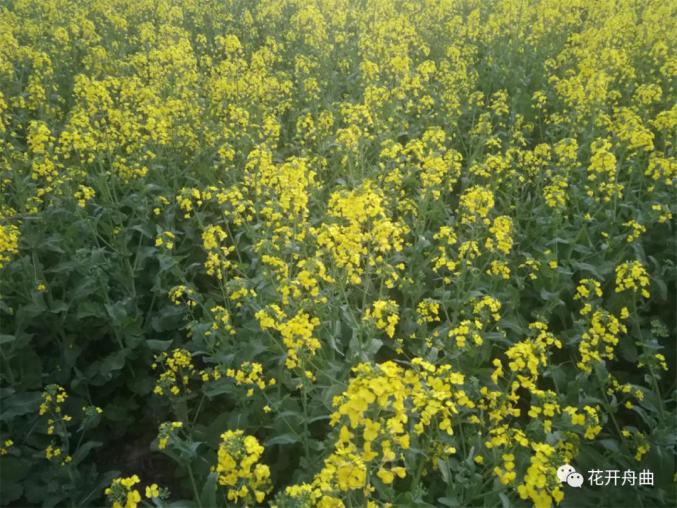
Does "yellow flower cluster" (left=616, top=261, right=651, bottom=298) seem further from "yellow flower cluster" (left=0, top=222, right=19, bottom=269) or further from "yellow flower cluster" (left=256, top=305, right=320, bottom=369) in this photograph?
"yellow flower cluster" (left=0, top=222, right=19, bottom=269)

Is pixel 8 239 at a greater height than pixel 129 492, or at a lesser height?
greater

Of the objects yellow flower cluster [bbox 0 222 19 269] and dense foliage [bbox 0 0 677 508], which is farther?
yellow flower cluster [bbox 0 222 19 269]

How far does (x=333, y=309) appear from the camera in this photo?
3.65m

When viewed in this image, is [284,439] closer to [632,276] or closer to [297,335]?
[297,335]

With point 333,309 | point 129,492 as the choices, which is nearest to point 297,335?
point 333,309

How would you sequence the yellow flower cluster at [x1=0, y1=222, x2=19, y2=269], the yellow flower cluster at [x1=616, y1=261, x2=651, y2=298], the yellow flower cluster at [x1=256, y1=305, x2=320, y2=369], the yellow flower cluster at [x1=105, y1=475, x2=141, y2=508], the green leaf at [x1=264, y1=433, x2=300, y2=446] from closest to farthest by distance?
1. the yellow flower cluster at [x1=105, y1=475, x2=141, y2=508]
2. the yellow flower cluster at [x1=256, y1=305, x2=320, y2=369]
3. the green leaf at [x1=264, y1=433, x2=300, y2=446]
4. the yellow flower cluster at [x1=616, y1=261, x2=651, y2=298]
5. the yellow flower cluster at [x1=0, y1=222, x2=19, y2=269]

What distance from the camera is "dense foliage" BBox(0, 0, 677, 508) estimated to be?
286 centimetres

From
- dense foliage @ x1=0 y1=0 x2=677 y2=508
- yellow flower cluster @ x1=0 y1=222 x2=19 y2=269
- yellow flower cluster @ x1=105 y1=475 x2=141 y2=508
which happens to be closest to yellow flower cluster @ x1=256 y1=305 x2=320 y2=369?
dense foliage @ x1=0 y1=0 x2=677 y2=508

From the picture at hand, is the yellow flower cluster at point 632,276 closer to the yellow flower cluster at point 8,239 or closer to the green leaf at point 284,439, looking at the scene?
the green leaf at point 284,439

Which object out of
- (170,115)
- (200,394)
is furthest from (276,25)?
(200,394)

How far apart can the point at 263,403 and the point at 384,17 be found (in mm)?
8077

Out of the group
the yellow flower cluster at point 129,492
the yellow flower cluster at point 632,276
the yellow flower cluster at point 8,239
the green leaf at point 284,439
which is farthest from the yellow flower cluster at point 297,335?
the yellow flower cluster at point 632,276

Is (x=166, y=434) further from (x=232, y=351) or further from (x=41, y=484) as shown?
(x=41, y=484)

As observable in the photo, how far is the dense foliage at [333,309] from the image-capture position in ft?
9.37
